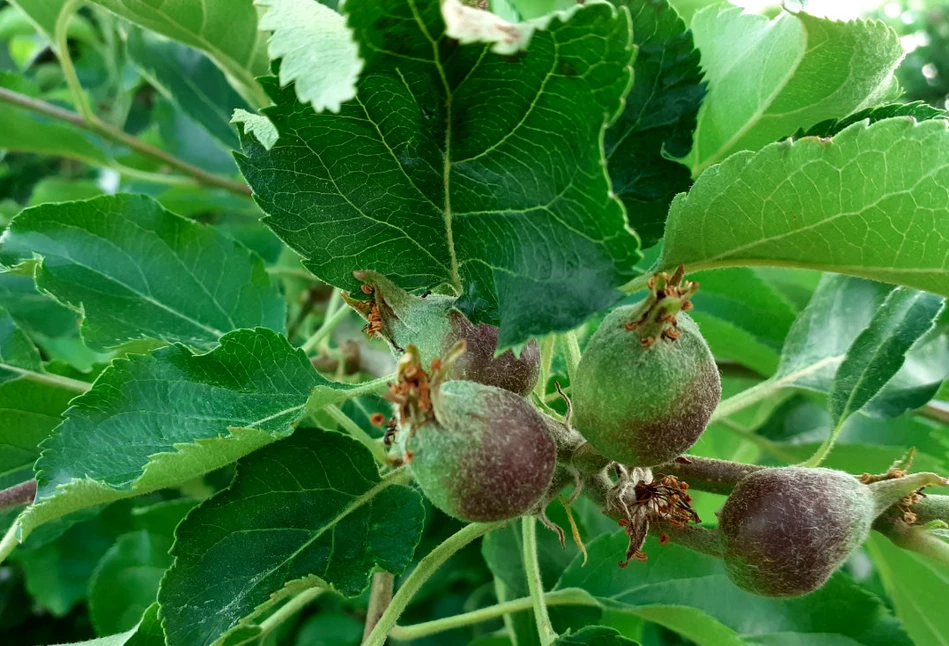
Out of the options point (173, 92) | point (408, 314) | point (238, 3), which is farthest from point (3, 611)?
point (408, 314)

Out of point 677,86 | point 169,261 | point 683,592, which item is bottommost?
point 683,592

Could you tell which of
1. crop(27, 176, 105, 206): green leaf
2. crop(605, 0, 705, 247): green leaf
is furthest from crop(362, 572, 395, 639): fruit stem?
crop(27, 176, 105, 206): green leaf

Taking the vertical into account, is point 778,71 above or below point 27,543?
above

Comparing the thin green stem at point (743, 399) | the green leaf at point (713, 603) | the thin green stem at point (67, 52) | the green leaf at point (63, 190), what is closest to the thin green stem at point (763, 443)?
the thin green stem at point (743, 399)

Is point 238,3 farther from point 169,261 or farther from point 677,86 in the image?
point 677,86

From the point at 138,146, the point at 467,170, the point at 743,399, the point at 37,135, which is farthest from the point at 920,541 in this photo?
the point at 37,135

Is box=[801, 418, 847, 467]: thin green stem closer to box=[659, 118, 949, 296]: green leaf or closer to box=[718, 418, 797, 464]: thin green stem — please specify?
box=[659, 118, 949, 296]: green leaf
